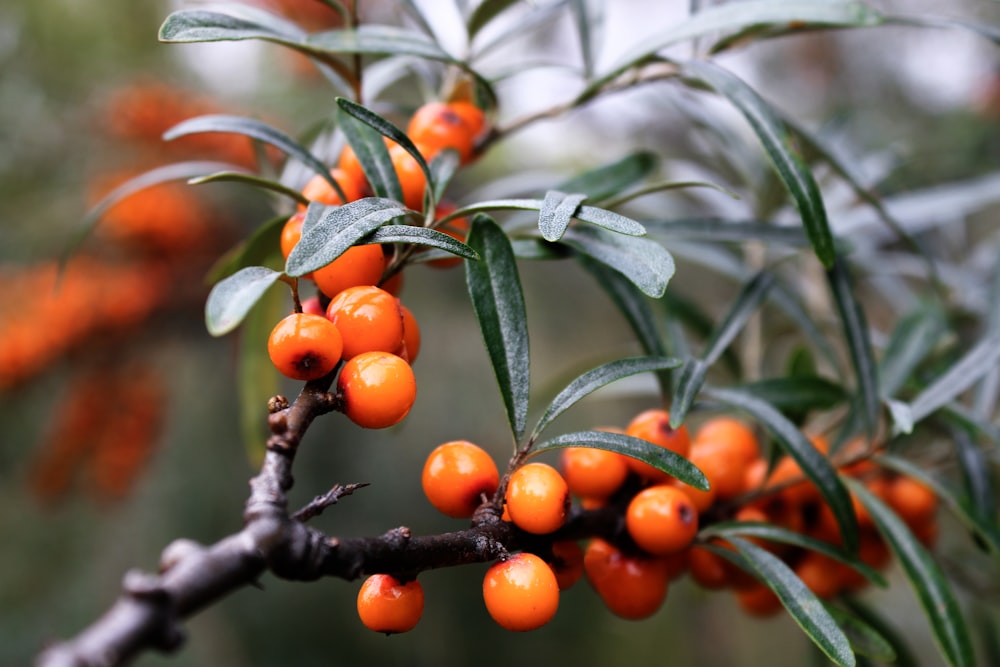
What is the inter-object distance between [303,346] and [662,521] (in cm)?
29

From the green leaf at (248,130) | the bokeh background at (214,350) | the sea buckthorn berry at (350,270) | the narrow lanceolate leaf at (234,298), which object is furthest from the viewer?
the bokeh background at (214,350)

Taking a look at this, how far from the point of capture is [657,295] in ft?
1.41

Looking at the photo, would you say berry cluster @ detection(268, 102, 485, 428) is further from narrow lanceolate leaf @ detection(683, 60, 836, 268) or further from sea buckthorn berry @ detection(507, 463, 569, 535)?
narrow lanceolate leaf @ detection(683, 60, 836, 268)

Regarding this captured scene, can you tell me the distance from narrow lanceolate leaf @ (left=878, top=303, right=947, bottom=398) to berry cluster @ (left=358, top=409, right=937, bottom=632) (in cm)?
9

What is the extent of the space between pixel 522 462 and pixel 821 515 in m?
0.38

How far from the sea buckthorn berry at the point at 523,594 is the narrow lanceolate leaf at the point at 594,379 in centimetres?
9

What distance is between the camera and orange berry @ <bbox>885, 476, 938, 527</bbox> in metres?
0.72

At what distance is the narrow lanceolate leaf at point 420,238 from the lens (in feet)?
1.36

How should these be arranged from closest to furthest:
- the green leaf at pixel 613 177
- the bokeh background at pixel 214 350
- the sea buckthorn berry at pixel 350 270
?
the sea buckthorn berry at pixel 350 270 → the green leaf at pixel 613 177 → the bokeh background at pixel 214 350

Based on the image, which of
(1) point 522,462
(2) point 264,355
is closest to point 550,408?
(1) point 522,462

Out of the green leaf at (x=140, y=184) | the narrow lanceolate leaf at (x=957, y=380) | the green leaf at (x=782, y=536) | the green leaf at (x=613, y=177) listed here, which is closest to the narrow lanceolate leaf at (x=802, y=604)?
the green leaf at (x=782, y=536)

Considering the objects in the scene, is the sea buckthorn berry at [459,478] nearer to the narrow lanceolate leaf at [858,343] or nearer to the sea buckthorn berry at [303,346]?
the sea buckthorn berry at [303,346]

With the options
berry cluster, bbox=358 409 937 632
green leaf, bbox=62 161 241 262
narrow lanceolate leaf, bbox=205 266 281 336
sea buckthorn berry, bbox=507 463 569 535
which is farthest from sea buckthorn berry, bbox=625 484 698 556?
green leaf, bbox=62 161 241 262

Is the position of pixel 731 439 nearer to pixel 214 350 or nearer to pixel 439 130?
pixel 439 130
